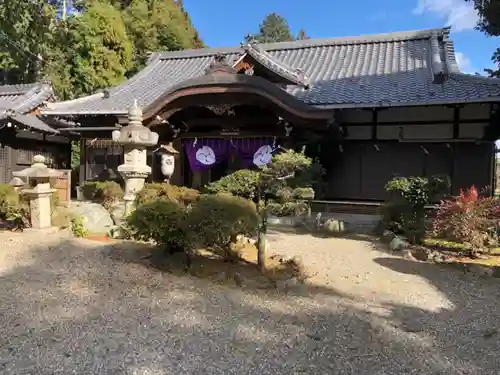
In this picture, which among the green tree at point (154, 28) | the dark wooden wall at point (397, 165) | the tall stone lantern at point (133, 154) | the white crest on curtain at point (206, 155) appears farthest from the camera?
the green tree at point (154, 28)

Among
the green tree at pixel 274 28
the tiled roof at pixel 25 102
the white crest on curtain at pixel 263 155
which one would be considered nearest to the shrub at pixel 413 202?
the white crest on curtain at pixel 263 155

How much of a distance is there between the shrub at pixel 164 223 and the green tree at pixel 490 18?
1079 centimetres

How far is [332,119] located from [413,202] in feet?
11.6

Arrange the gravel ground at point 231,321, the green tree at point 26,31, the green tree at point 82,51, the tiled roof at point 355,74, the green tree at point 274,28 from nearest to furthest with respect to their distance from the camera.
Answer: the gravel ground at point 231,321
the tiled roof at point 355,74
the green tree at point 26,31
the green tree at point 82,51
the green tree at point 274,28

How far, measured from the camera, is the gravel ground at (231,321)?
3.20 meters

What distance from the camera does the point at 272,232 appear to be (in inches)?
360

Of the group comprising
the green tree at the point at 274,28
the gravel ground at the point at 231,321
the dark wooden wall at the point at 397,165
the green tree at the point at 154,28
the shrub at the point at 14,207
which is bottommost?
the gravel ground at the point at 231,321

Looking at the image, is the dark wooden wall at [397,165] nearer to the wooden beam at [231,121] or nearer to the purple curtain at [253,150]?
the purple curtain at [253,150]

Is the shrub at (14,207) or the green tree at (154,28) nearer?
the shrub at (14,207)

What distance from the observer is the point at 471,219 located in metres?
6.68

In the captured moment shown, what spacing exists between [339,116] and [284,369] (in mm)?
10187

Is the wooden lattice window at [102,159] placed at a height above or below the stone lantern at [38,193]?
above

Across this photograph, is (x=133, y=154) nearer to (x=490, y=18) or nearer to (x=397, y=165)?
(x=397, y=165)

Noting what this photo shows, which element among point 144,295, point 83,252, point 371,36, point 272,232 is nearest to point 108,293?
point 144,295
